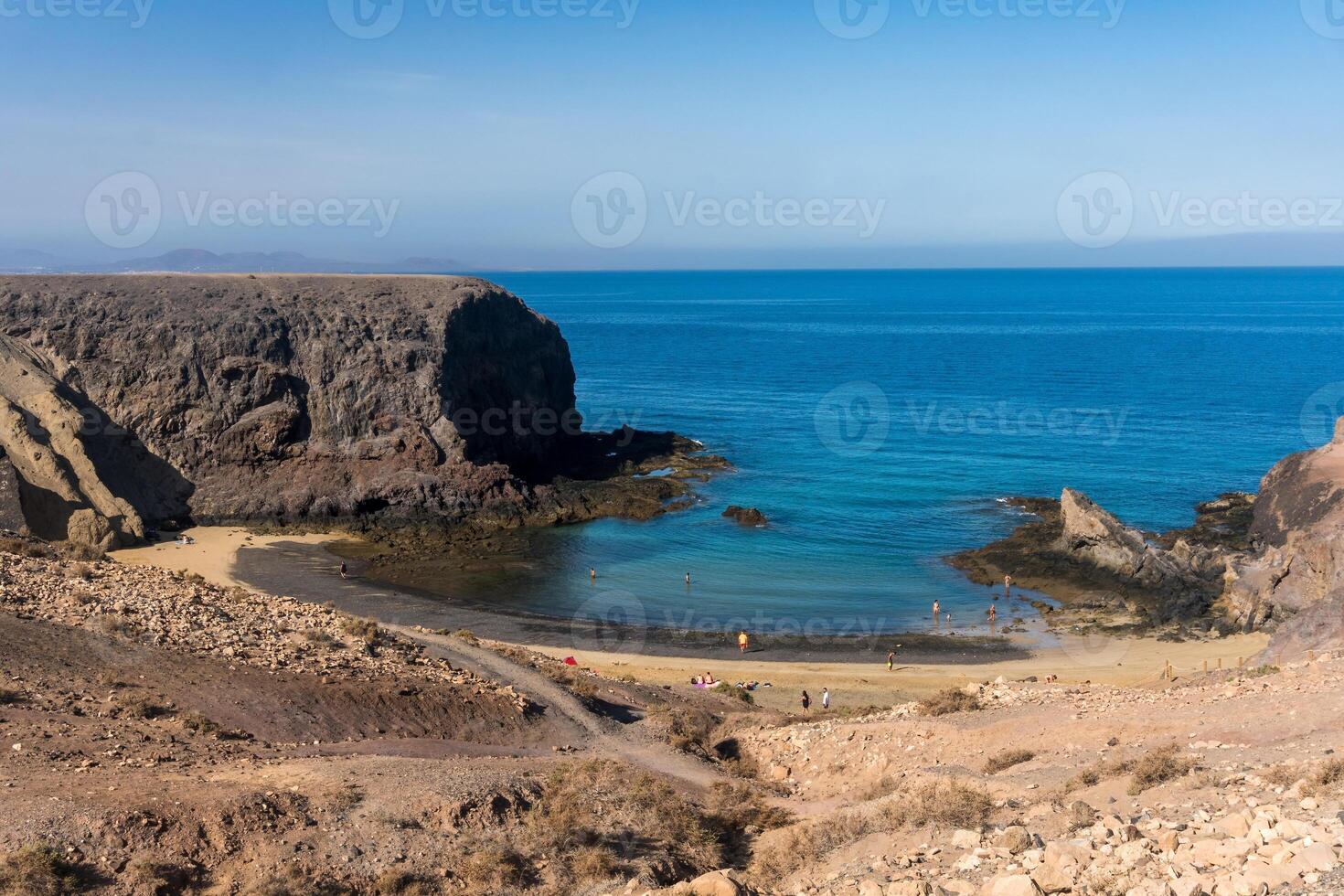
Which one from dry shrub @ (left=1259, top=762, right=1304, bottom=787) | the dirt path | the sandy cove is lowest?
the sandy cove

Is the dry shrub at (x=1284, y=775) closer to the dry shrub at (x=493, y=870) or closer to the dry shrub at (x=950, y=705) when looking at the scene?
the dry shrub at (x=950, y=705)

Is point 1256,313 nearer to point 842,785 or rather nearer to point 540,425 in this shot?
point 540,425

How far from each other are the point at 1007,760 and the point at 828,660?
48.4 feet

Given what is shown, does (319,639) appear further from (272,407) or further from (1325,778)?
(272,407)

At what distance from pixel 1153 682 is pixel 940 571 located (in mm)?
13756

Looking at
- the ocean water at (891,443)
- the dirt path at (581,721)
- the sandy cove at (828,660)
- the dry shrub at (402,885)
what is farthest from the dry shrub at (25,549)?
the dry shrub at (402,885)

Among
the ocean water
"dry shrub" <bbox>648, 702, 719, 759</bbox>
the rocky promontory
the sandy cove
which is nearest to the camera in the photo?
"dry shrub" <bbox>648, 702, 719, 759</bbox>

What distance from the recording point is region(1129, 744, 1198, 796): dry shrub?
1398 cm

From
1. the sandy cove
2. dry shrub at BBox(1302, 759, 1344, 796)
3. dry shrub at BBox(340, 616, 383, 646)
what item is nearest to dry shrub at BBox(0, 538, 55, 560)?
dry shrub at BBox(340, 616, 383, 646)

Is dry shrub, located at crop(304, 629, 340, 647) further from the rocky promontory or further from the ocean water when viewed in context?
the rocky promontory

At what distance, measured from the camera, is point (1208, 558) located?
38.6 meters

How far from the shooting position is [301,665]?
20781 millimetres

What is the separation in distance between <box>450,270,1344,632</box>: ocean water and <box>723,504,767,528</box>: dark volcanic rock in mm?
692

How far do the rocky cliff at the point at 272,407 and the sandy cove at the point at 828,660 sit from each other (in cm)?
862
